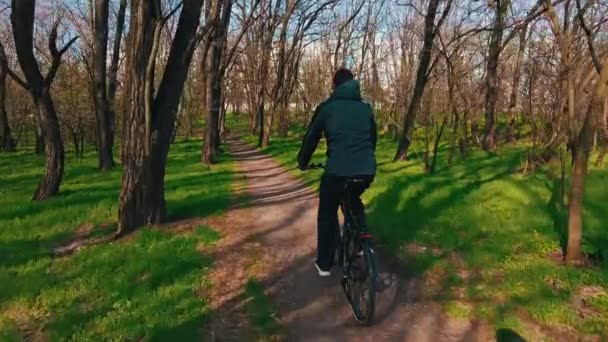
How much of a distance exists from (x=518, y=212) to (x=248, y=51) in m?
21.9

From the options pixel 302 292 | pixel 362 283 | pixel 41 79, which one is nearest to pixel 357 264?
pixel 362 283

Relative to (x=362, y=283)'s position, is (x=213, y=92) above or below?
above

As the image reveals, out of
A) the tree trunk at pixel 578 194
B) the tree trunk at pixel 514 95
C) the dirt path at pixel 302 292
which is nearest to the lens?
the dirt path at pixel 302 292

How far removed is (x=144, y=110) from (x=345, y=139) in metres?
3.59

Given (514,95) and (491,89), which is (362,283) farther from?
(514,95)

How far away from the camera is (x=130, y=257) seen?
18.8 feet

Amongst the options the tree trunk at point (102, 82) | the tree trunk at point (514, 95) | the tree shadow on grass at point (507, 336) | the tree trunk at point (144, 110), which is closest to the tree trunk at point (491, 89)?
the tree trunk at point (514, 95)

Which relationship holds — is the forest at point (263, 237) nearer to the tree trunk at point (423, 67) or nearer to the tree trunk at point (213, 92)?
the tree trunk at point (423, 67)

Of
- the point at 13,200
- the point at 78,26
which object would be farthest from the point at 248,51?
the point at 13,200

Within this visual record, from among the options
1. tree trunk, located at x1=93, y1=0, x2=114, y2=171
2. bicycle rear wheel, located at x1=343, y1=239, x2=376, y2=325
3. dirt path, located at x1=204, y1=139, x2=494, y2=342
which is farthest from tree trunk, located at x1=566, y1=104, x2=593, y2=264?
tree trunk, located at x1=93, y1=0, x2=114, y2=171

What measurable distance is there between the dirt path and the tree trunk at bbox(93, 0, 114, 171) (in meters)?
8.03

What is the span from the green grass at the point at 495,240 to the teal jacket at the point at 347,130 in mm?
A: 1704

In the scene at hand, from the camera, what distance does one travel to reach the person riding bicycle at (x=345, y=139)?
4.29m

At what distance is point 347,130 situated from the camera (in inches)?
169
